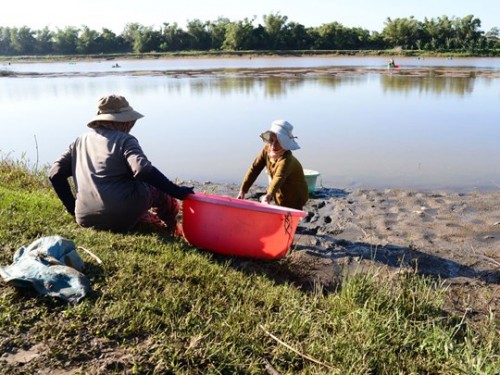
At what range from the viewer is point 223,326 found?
2.92 metres

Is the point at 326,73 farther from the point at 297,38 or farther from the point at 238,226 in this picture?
the point at 297,38

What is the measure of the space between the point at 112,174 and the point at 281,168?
1527 millimetres

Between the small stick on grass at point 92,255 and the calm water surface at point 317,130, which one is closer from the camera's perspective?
the small stick on grass at point 92,255

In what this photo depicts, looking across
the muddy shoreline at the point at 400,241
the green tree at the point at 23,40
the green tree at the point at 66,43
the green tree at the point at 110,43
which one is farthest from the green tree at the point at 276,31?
the muddy shoreline at the point at 400,241

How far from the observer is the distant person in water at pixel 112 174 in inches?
158

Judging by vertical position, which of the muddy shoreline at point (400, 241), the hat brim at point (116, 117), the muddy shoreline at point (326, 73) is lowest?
the muddy shoreline at point (400, 241)

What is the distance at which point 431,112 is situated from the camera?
1423 centimetres

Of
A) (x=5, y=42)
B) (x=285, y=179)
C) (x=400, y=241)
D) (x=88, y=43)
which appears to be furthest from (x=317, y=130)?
(x=5, y=42)

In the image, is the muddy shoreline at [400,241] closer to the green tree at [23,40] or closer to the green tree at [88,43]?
the green tree at [88,43]

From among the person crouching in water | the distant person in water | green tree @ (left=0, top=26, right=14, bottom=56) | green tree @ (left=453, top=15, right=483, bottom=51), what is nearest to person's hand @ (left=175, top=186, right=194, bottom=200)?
the distant person in water

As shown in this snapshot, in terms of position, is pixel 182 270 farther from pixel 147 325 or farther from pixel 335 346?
pixel 335 346

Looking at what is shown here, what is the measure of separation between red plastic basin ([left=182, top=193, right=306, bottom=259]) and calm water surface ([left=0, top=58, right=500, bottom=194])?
3.82 meters

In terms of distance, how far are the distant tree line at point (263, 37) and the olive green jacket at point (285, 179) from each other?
227 feet

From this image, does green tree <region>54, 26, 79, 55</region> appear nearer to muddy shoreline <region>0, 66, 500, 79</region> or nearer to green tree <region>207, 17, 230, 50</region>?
green tree <region>207, 17, 230, 50</region>
